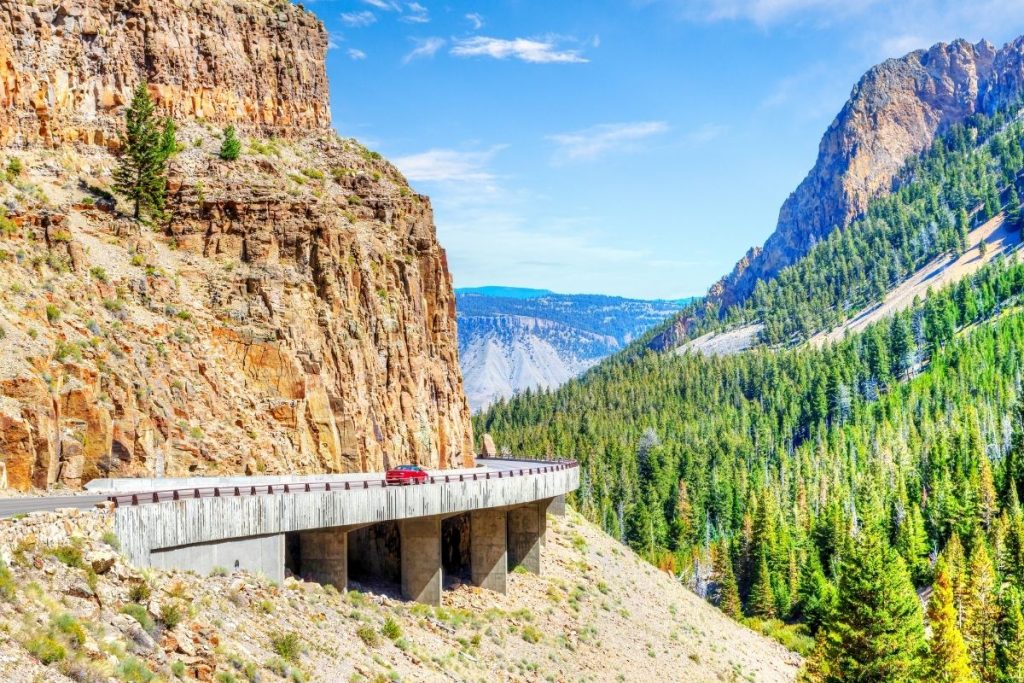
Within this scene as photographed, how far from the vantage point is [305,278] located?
5131 cm

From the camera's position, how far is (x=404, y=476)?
44.3m

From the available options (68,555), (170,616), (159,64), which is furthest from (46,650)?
(159,64)

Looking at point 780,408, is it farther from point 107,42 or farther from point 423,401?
point 107,42

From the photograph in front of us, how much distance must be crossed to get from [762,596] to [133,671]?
87.6m

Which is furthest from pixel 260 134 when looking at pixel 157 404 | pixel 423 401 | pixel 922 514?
pixel 922 514

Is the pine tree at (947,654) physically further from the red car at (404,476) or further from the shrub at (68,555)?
the shrub at (68,555)

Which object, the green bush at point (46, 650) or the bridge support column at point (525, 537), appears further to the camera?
the bridge support column at point (525, 537)

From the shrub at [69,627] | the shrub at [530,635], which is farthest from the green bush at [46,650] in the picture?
the shrub at [530,635]

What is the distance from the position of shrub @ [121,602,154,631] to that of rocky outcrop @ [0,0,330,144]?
30.0m

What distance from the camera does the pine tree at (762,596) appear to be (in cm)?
10088

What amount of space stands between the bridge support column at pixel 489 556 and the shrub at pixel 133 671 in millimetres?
28810

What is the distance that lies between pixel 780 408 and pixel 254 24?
151m

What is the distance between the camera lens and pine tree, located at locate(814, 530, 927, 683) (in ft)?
176

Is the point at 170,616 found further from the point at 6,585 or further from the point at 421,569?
the point at 421,569
